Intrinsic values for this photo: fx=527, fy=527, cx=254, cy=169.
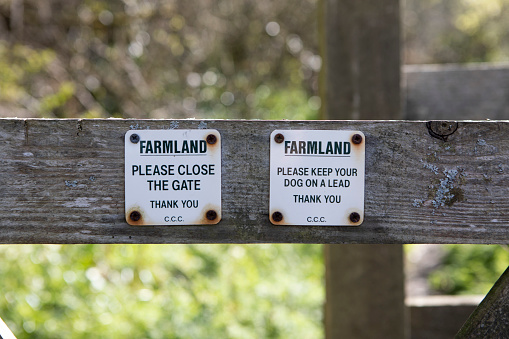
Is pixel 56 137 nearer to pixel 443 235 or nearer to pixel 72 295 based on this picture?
pixel 443 235

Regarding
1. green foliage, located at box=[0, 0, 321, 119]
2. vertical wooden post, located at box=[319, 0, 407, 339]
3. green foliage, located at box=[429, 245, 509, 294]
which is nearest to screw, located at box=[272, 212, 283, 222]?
vertical wooden post, located at box=[319, 0, 407, 339]

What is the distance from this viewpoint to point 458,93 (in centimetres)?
219

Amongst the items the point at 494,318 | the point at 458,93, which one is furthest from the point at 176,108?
the point at 494,318

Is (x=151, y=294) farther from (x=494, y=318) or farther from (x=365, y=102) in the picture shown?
(x=494, y=318)

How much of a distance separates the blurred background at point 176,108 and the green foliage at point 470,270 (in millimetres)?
19

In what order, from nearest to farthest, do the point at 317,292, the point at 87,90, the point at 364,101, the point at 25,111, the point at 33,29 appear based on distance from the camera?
1. the point at 364,101
2. the point at 317,292
3. the point at 25,111
4. the point at 33,29
5. the point at 87,90

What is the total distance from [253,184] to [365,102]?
107cm

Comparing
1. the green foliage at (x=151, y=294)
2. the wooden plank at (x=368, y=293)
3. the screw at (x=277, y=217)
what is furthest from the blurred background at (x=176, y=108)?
the screw at (x=277, y=217)

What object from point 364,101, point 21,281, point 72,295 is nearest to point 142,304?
point 72,295

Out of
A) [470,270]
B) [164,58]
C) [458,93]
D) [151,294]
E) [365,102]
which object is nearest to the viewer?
[365,102]

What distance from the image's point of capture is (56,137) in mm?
1014

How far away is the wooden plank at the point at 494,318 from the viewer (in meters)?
1.05

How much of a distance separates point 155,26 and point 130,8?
39cm

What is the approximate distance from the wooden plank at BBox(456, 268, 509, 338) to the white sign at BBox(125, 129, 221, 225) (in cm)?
56
